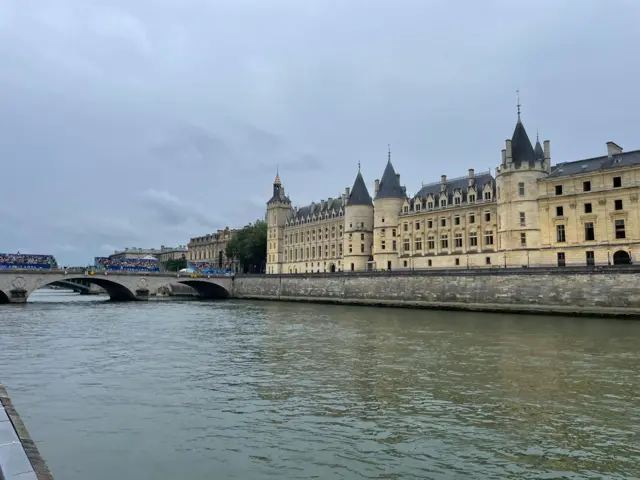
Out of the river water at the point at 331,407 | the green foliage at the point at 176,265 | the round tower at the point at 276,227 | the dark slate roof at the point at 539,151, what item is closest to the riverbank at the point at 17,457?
the river water at the point at 331,407

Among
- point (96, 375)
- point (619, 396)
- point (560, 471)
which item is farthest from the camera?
point (96, 375)

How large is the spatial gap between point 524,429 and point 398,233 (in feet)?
205

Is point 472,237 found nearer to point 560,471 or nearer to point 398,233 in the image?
point 398,233

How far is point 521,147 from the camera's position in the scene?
5531 centimetres

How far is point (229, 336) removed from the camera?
28.9 meters

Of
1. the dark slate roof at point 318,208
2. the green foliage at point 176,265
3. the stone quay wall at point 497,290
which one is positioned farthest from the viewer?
the green foliage at point 176,265

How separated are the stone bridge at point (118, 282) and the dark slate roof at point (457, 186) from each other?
3355 cm

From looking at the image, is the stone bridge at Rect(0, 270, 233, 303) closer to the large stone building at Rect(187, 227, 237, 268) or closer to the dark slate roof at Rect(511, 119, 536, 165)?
the large stone building at Rect(187, 227, 237, 268)

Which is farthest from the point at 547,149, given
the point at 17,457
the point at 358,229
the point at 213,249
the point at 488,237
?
the point at 213,249

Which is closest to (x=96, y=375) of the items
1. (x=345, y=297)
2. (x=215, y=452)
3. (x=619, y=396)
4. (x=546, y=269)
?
(x=215, y=452)

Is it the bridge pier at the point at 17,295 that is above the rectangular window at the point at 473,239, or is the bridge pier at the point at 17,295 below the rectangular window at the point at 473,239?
below

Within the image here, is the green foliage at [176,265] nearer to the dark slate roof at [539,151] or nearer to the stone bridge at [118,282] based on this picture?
the stone bridge at [118,282]

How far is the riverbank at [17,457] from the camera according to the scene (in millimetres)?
5660

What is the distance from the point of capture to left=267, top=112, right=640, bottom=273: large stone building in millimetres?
47969
